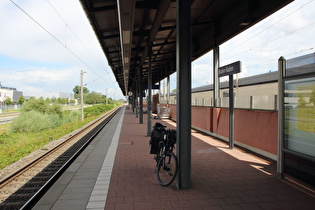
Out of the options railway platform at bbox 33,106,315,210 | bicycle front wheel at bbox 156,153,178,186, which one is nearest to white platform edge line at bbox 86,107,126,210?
railway platform at bbox 33,106,315,210

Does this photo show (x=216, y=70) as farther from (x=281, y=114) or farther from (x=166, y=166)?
(x=166, y=166)

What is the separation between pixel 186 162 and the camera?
176 inches

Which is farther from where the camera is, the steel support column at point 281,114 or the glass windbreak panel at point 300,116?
the steel support column at point 281,114

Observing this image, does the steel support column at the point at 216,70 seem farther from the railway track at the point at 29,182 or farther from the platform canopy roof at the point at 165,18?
the railway track at the point at 29,182

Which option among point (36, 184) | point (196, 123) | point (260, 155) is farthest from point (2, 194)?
point (196, 123)

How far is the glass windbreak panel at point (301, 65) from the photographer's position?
4301 mm

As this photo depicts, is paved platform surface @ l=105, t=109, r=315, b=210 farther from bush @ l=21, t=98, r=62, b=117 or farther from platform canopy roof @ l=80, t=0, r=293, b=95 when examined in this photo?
bush @ l=21, t=98, r=62, b=117

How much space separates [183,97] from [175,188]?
63.3 inches

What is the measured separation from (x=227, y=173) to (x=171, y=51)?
31.1ft

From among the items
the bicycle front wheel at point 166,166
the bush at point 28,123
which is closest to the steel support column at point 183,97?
the bicycle front wheel at point 166,166

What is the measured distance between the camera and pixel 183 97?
4477 millimetres

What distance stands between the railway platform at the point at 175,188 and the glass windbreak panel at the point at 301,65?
207cm

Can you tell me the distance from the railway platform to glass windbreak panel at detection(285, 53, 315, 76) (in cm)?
207

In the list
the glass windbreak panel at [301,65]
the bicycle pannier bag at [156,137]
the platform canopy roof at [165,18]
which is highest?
the platform canopy roof at [165,18]
